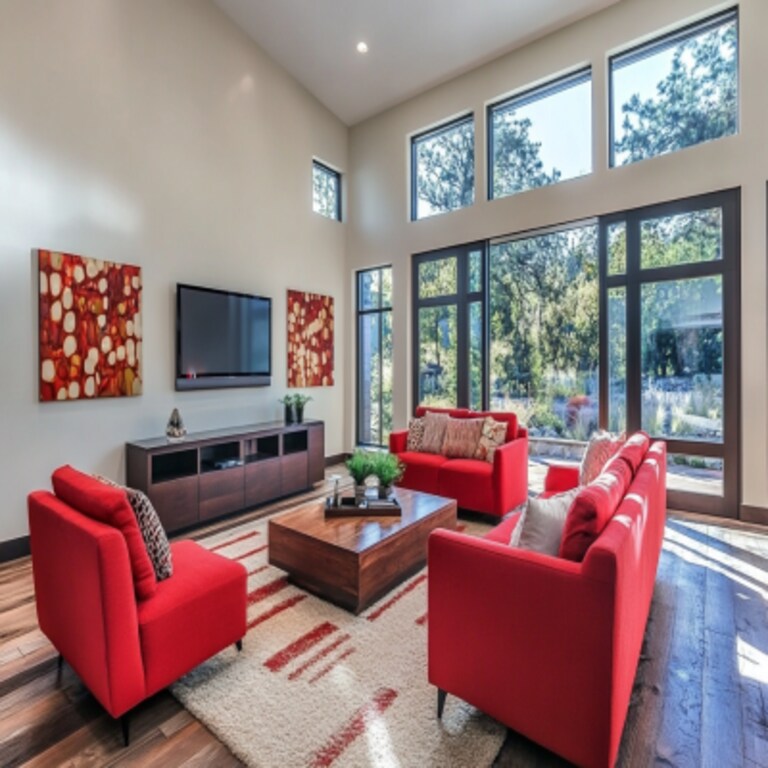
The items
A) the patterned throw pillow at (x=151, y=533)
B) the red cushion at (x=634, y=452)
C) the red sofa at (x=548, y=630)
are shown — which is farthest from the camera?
the red cushion at (x=634, y=452)

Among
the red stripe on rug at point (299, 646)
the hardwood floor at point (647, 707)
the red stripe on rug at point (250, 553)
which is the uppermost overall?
the red stripe on rug at point (250, 553)

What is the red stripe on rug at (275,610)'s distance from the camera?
7.87 ft

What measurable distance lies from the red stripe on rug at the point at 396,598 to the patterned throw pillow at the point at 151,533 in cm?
112

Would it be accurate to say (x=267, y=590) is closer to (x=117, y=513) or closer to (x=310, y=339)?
(x=117, y=513)

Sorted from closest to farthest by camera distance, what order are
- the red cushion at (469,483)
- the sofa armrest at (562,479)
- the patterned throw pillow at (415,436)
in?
the sofa armrest at (562,479)
the red cushion at (469,483)
the patterned throw pillow at (415,436)

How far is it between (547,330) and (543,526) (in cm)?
354

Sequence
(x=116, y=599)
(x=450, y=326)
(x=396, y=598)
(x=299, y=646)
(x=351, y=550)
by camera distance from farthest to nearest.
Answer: (x=450, y=326), (x=396, y=598), (x=351, y=550), (x=299, y=646), (x=116, y=599)

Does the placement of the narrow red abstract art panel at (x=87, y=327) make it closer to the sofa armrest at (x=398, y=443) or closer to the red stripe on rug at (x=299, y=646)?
the sofa armrest at (x=398, y=443)

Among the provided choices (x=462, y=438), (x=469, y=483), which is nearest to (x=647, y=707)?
(x=469, y=483)

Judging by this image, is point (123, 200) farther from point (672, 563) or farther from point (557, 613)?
point (672, 563)

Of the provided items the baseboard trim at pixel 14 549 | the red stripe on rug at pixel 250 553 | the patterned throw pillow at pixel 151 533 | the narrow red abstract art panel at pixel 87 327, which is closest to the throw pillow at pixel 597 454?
the red stripe on rug at pixel 250 553

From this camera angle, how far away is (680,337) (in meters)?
4.08

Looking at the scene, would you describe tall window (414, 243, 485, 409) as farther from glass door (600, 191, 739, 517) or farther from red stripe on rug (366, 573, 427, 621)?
red stripe on rug (366, 573, 427, 621)

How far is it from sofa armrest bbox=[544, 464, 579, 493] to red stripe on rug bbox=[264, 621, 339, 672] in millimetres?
1922
